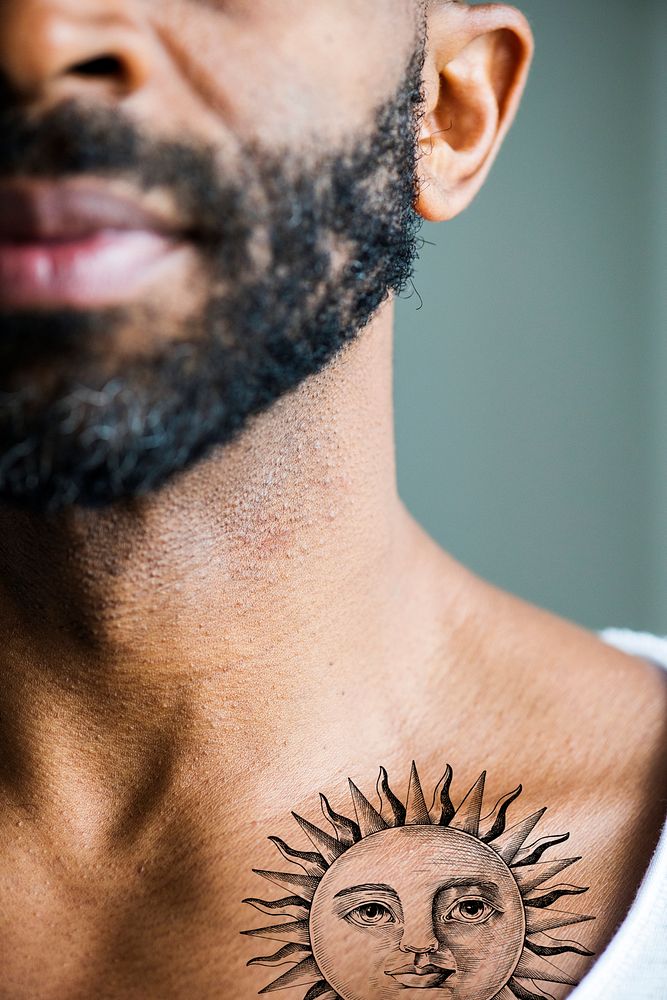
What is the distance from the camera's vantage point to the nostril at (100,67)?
0.59 meters

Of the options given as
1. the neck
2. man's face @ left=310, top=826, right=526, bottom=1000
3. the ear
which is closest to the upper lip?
the neck

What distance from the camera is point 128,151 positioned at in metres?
0.58

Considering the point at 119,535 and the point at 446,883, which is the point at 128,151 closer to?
the point at 119,535

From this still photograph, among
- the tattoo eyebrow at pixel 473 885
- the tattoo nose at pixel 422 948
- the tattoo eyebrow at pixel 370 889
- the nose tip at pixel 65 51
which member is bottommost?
the tattoo nose at pixel 422 948

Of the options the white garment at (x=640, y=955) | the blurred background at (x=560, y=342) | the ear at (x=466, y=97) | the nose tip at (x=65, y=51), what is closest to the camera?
the nose tip at (x=65, y=51)

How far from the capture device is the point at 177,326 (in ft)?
1.97

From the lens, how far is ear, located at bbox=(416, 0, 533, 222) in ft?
2.78

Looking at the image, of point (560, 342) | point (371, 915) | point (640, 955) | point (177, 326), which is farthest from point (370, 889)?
point (560, 342)

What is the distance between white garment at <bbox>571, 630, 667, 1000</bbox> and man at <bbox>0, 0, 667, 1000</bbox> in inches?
0.8

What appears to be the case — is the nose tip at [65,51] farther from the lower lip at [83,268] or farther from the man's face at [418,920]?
the man's face at [418,920]

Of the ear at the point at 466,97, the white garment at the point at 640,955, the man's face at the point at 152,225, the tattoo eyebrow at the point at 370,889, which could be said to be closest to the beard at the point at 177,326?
the man's face at the point at 152,225

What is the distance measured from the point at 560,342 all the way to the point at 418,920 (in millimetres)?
1344

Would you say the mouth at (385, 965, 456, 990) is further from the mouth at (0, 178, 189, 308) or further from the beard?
the mouth at (0, 178, 189, 308)

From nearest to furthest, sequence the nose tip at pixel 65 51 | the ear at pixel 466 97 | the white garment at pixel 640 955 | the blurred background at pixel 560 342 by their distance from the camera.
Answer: the nose tip at pixel 65 51, the white garment at pixel 640 955, the ear at pixel 466 97, the blurred background at pixel 560 342
